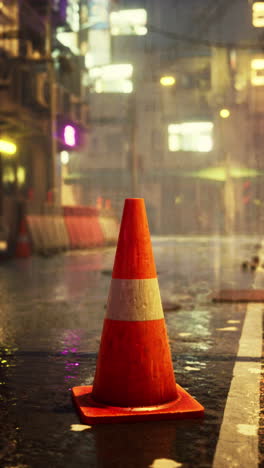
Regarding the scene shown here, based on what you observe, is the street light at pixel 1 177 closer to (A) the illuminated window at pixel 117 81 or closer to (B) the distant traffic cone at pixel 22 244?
(B) the distant traffic cone at pixel 22 244

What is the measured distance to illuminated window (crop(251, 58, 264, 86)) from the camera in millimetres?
69688

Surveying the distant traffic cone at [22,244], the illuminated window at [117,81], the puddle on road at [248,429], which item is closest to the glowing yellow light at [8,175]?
the distant traffic cone at [22,244]

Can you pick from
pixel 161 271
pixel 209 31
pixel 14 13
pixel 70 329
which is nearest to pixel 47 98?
pixel 14 13

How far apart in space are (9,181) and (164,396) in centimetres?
2832

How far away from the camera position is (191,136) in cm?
6025

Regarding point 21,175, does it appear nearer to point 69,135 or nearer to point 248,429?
point 69,135

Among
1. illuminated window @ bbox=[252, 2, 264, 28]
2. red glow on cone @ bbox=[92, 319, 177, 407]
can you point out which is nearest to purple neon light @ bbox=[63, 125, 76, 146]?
illuminated window @ bbox=[252, 2, 264, 28]

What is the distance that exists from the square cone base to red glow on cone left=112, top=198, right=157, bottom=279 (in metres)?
0.75

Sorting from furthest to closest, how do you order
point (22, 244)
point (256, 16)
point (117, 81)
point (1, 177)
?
point (117, 81)
point (256, 16)
point (1, 177)
point (22, 244)

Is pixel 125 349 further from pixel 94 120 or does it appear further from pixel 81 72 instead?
pixel 94 120

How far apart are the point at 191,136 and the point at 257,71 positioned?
568 inches

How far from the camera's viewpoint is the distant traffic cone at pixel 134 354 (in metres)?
3.99

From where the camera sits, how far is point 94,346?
632 cm

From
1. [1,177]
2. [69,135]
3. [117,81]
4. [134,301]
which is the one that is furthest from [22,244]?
[117,81]
